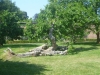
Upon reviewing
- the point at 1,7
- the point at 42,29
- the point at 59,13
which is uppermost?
the point at 1,7

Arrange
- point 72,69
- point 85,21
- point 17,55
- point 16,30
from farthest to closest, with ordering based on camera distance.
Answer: point 16,30, point 85,21, point 17,55, point 72,69

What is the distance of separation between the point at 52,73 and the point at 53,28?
13894mm

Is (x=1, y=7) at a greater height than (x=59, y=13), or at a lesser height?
greater

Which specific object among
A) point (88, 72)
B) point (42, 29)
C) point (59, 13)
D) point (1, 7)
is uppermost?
point (1, 7)

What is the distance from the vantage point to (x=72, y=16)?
98.4ft

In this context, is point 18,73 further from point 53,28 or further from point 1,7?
point 1,7

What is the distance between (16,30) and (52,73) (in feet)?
95.9

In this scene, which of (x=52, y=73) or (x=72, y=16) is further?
(x=72, y=16)

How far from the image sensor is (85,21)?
113ft

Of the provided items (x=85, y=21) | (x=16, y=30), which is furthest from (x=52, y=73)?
(x=16, y=30)

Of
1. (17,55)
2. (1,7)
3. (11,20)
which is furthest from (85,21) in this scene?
(1,7)

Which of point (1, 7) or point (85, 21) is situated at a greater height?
point (1, 7)

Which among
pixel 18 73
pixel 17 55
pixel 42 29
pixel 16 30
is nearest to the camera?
pixel 18 73

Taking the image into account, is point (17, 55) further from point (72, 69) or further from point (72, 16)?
point (72, 16)
